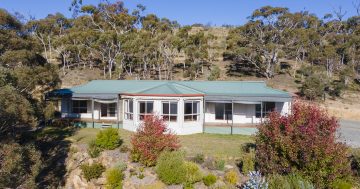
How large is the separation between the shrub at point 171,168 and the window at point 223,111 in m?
10.2

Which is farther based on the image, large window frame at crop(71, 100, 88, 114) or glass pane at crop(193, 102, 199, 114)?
large window frame at crop(71, 100, 88, 114)

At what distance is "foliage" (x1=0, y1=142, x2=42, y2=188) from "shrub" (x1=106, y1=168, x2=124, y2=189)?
134 inches

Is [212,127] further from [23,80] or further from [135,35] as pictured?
[135,35]

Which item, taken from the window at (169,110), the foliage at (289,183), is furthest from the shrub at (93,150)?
the foliage at (289,183)

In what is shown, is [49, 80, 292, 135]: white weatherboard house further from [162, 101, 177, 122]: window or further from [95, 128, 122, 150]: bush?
[95, 128, 122, 150]: bush

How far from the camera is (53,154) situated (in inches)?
848

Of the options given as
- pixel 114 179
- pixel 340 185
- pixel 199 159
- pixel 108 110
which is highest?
pixel 108 110

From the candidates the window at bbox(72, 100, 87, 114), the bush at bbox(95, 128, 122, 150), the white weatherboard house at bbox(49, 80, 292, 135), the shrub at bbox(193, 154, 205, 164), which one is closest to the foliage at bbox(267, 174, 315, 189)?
the shrub at bbox(193, 154, 205, 164)

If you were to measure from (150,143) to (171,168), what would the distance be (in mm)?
2125

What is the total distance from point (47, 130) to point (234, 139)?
14.1m

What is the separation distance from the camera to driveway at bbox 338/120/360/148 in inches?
880

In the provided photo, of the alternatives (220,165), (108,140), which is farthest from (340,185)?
(108,140)

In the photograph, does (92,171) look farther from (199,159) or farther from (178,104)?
(178,104)

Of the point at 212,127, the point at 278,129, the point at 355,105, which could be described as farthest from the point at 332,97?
the point at 278,129
